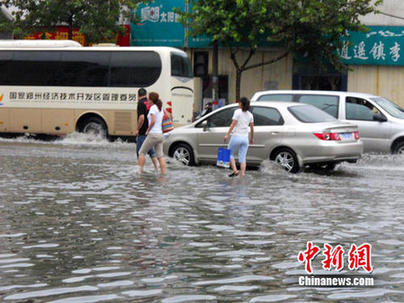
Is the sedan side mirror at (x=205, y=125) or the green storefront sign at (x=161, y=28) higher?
the green storefront sign at (x=161, y=28)

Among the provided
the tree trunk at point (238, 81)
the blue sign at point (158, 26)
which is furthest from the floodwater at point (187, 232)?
the blue sign at point (158, 26)

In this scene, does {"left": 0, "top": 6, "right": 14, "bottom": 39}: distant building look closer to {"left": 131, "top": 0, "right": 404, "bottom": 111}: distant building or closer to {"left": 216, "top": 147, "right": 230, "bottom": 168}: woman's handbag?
{"left": 131, "top": 0, "right": 404, "bottom": 111}: distant building

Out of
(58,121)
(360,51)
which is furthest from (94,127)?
(360,51)

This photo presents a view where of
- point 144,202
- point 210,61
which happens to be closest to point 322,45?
point 210,61

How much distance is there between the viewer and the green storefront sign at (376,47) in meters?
35.3

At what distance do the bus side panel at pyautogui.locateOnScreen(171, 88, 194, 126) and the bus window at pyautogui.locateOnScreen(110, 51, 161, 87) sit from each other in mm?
893

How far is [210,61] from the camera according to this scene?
3834 cm

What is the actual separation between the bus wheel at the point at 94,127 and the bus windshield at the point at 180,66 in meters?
2.89

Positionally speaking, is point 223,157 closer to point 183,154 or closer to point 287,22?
point 183,154

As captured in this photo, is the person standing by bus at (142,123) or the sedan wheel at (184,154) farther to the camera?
the sedan wheel at (184,154)

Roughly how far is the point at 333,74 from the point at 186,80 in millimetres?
9220

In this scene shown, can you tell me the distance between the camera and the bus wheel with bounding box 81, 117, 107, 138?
2888cm

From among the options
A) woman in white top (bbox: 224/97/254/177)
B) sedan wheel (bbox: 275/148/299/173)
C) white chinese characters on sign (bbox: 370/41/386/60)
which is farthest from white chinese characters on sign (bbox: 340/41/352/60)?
woman in white top (bbox: 224/97/254/177)

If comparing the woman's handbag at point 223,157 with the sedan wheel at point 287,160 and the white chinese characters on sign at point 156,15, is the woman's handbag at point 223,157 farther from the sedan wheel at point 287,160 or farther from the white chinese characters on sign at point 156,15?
the white chinese characters on sign at point 156,15
